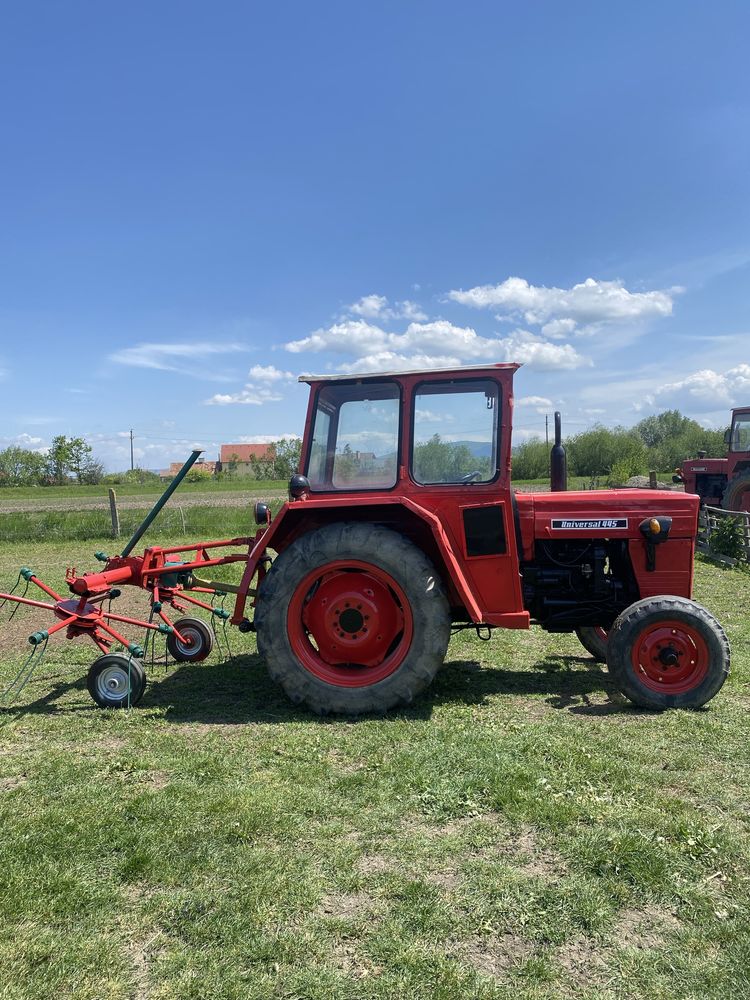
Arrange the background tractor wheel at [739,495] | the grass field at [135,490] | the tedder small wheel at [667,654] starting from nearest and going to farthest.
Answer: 1. the tedder small wheel at [667,654]
2. the background tractor wheel at [739,495]
3. the grass field at [135,490]

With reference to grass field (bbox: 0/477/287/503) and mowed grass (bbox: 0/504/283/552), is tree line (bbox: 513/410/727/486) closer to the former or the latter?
mowed grass (bbox: 0/504/283/552)

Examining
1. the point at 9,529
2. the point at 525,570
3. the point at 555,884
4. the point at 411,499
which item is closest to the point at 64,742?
the point at 411,499

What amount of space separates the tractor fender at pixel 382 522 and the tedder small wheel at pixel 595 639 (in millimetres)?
1555

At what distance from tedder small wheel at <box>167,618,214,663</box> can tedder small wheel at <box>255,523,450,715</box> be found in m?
1.63

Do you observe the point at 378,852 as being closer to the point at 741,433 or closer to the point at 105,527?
the point at 741,433

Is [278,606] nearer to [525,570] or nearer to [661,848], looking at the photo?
[525,570]

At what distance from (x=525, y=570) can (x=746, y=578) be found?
20.9 feet

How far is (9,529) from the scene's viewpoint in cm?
1513

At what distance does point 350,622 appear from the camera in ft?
14.5

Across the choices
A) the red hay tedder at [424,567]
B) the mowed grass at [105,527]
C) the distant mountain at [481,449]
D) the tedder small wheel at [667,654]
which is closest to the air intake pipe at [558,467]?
the red hay tedder at [424,567]

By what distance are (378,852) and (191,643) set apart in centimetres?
346

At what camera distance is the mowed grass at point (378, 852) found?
211 cm

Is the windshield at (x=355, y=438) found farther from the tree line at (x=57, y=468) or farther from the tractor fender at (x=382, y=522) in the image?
the tree line at (x=57, y=468)

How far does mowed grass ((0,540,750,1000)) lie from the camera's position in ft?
6.91
